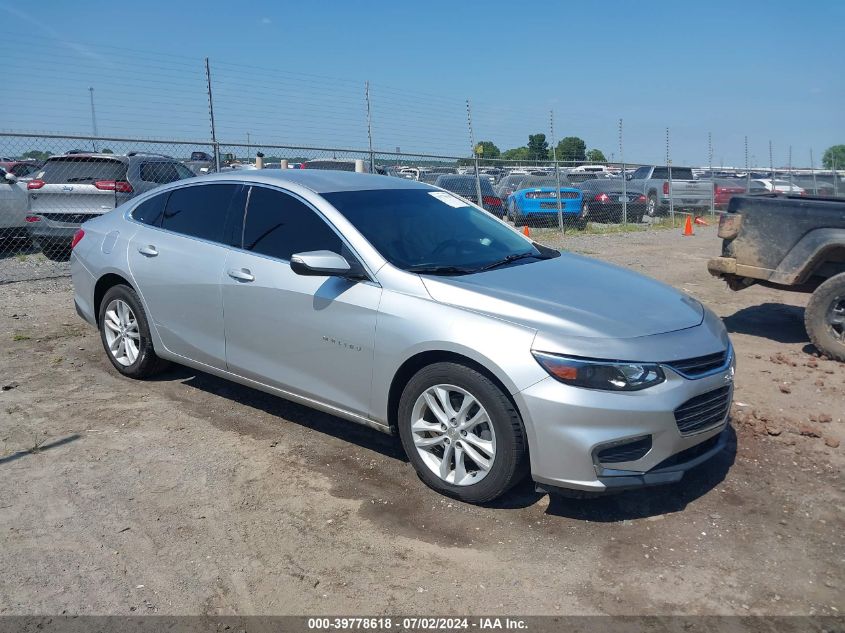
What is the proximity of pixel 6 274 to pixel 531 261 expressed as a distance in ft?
27.5

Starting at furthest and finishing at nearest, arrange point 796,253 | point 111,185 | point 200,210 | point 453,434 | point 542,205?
point 542,205
point 111,185
point 796,253
point 200,210
point 453,434

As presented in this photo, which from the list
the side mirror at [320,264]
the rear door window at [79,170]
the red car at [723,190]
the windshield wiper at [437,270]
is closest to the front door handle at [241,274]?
the side mirror at [320,264]

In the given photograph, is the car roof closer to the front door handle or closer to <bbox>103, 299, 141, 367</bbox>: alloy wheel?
the front door handle

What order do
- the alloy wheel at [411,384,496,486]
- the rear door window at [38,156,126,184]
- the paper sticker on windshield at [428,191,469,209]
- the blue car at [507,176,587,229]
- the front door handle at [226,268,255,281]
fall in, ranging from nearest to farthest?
the alloy wheel at [411,384,496,486] → the front door handle at [226,268,255,281] → the paper sticker on windshield at [428,191,469,209] → the rear door window at [38,156,126,184] → the blue car at [507,176,587,229]

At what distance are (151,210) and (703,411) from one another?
158 inches

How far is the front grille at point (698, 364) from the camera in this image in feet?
12.3

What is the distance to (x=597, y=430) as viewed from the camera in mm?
3576

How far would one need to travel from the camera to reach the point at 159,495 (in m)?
4.07

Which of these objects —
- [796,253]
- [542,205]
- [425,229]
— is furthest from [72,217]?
[542,205]

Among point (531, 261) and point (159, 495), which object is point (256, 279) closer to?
point (159, 495)

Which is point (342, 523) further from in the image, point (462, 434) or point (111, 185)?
point (111, 185)

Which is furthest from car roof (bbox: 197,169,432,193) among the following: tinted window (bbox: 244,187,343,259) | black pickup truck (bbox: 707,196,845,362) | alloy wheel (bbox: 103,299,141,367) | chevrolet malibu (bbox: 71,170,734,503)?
black pickup truck (bbox: 707,196,845,362)

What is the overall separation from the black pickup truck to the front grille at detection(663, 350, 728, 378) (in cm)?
324

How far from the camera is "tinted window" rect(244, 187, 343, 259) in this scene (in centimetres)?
462
